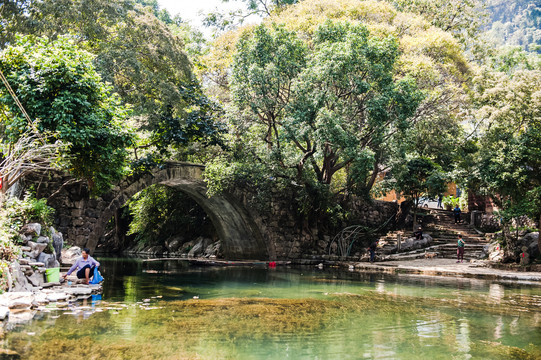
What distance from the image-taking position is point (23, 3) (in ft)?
40.1

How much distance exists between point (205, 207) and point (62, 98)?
11.2m

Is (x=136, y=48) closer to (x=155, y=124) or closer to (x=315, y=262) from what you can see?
(x=155, y=124)

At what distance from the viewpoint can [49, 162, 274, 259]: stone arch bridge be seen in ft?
43.1

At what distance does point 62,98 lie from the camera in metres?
8.54

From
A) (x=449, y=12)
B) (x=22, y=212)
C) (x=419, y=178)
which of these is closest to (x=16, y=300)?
(x=22, y=212)

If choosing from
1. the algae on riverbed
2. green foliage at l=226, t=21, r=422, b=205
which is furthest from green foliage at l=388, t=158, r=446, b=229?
the algae on riverbed

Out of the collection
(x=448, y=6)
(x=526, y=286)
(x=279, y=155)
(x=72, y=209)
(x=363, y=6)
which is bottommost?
(x=526, y=286)

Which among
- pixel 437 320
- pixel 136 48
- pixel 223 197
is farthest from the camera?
pixel 223 197

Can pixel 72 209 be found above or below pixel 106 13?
below

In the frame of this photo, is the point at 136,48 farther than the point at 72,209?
Yes

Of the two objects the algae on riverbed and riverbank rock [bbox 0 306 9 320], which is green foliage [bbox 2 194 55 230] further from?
the algae on riverbed

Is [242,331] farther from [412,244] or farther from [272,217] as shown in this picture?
[412,244]

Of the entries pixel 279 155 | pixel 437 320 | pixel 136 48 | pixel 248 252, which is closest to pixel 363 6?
pixel 279 155

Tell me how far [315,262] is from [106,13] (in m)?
11.2
